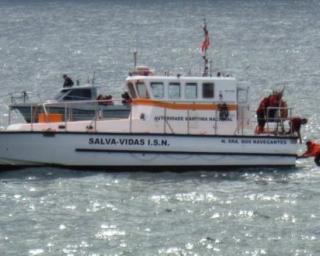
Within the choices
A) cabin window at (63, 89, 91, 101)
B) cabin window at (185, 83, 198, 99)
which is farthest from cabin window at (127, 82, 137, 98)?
cabin window at (63, 89, 91, 101)

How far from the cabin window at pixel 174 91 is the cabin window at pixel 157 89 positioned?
252 mm

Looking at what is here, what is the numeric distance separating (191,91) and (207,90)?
50cm

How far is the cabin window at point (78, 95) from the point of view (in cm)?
5653

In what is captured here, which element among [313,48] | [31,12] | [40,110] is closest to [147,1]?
[31,12]

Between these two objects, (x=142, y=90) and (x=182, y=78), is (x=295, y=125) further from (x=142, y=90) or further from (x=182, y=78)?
(x=142, y=90)

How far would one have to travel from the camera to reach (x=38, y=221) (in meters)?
39.8

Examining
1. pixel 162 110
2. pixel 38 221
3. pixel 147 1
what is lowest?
pixel 38 221

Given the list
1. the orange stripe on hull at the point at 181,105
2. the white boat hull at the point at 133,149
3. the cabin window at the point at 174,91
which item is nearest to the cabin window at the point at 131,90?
the orange stripe on hull at the point at 181,105

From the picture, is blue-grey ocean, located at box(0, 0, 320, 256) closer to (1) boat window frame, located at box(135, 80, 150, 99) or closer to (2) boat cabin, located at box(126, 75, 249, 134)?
(2) boat cabin, located at box(126, 75, 249, 134)

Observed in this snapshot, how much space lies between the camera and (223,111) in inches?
1861

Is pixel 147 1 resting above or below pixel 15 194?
above

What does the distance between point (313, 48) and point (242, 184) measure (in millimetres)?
60320

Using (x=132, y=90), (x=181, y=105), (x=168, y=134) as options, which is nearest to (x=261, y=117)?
(x=181, y=105)

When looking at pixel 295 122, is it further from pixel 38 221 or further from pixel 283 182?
pixel 38 221
